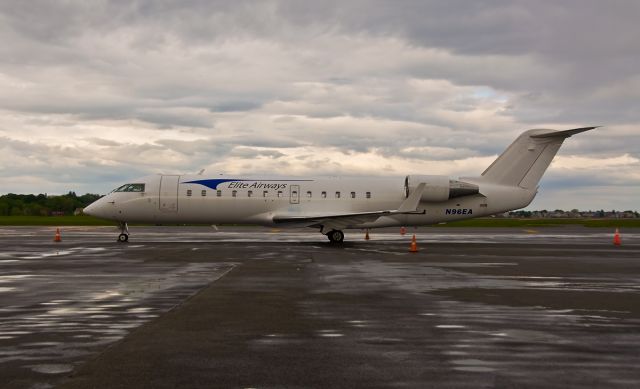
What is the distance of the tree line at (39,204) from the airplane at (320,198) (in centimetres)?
9286

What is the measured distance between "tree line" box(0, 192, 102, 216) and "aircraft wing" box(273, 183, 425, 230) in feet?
318

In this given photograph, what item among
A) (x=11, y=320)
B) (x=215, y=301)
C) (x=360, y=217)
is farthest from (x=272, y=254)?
(x=11, y=320)

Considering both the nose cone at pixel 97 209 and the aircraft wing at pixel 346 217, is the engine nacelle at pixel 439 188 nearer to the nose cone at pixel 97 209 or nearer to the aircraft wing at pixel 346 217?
the aircraft wing at pixel 346 217

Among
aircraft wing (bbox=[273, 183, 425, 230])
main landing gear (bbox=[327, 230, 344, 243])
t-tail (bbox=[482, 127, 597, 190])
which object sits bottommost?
main landing gear (bbox=[327, 230, 344, 243])

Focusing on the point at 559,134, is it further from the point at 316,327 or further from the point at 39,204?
the point at 39,204

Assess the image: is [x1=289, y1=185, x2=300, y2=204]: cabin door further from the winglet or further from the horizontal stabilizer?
the horizontal stabilizer

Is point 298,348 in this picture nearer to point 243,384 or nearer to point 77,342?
point 243,384

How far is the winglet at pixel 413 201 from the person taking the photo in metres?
28.7

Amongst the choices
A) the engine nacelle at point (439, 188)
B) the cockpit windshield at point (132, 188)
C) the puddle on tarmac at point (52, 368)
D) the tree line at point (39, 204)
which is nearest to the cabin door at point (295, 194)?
the engine nacelle at point (439, 188)

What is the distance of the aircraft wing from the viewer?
2878 centimetres

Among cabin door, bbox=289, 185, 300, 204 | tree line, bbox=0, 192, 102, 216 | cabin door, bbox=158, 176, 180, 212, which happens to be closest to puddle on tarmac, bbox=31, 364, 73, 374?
cabin door, bbox=289, 185, 300, 204

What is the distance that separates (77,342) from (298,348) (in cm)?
292

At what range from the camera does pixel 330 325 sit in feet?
29.4

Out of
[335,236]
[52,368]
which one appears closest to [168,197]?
[335,236]
